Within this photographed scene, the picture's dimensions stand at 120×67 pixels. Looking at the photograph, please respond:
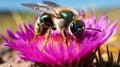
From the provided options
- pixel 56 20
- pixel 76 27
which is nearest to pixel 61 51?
pixel 76 27

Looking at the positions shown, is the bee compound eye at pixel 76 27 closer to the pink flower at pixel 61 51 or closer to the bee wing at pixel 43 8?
the pink flower at pixel 61 51

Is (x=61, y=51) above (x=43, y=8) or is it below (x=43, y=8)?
below

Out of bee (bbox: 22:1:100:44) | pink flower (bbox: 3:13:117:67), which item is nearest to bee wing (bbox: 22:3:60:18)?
bee (bbox: 22:1:100:44)

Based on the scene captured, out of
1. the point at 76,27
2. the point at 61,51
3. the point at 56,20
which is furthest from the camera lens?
the point at 56,20

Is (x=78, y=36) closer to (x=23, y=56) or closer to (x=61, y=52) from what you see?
(x=61, y=52)

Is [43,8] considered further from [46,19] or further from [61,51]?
[61,51]

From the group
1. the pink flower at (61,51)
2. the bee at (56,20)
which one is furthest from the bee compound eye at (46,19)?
the pink flower at (61,51)

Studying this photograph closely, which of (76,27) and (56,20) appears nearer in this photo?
(76,27)

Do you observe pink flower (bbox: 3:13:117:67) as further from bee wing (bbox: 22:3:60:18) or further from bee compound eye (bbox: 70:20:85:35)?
bee wing (bbox: 22:3:60:18)

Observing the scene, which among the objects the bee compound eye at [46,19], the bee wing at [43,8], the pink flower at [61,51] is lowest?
the pink flower at [61,51]
